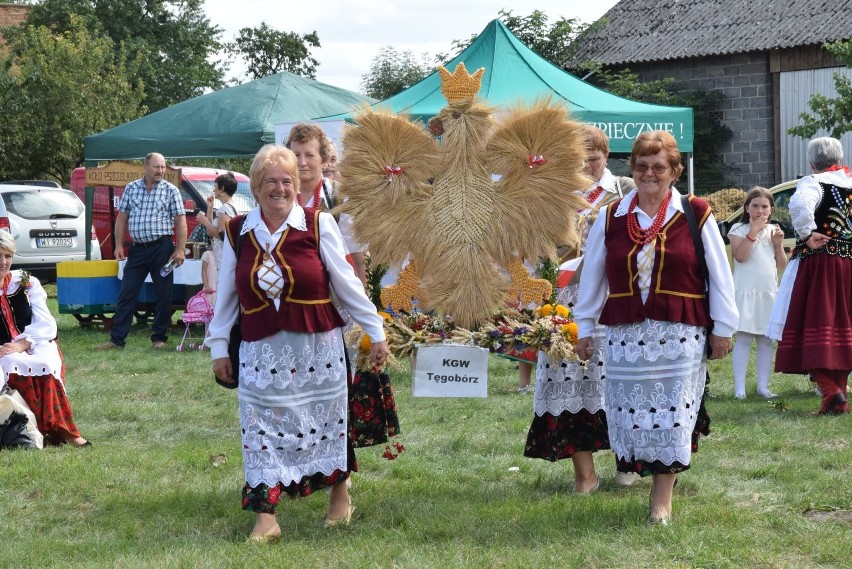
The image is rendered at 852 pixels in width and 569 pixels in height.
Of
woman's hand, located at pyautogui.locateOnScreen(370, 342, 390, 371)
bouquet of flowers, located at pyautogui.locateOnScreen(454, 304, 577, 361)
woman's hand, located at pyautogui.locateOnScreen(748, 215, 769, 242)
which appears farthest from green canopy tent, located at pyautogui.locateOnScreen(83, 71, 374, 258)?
woman's hand, located at pyautogui.locateOnScreen(370, 342, 390, 371)

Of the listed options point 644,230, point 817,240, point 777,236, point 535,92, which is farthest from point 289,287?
point 535,92

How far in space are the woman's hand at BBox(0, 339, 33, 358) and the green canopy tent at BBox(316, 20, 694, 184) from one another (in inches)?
226

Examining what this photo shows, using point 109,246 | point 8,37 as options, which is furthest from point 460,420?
point 8,37

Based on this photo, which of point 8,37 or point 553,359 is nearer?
point 553,359

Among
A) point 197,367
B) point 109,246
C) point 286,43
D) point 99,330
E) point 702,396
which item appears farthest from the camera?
point 286,43

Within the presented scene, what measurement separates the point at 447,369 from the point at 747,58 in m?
22.7

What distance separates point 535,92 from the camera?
40.3 feet

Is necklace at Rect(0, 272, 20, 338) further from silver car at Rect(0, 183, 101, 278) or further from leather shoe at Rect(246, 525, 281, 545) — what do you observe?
silver car at Rect(0, 183, 101, 278)

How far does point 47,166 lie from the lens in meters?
32.7

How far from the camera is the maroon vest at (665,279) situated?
496cm

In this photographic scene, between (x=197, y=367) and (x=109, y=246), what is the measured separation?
26.8ft

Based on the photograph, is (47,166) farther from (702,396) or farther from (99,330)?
(702,396)

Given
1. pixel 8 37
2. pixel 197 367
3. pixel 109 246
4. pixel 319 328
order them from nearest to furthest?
1. pixel 319 328
2. pixel 197 367
3. pixel 109 246
4. pixel 8 37

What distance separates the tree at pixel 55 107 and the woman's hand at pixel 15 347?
25.7m
